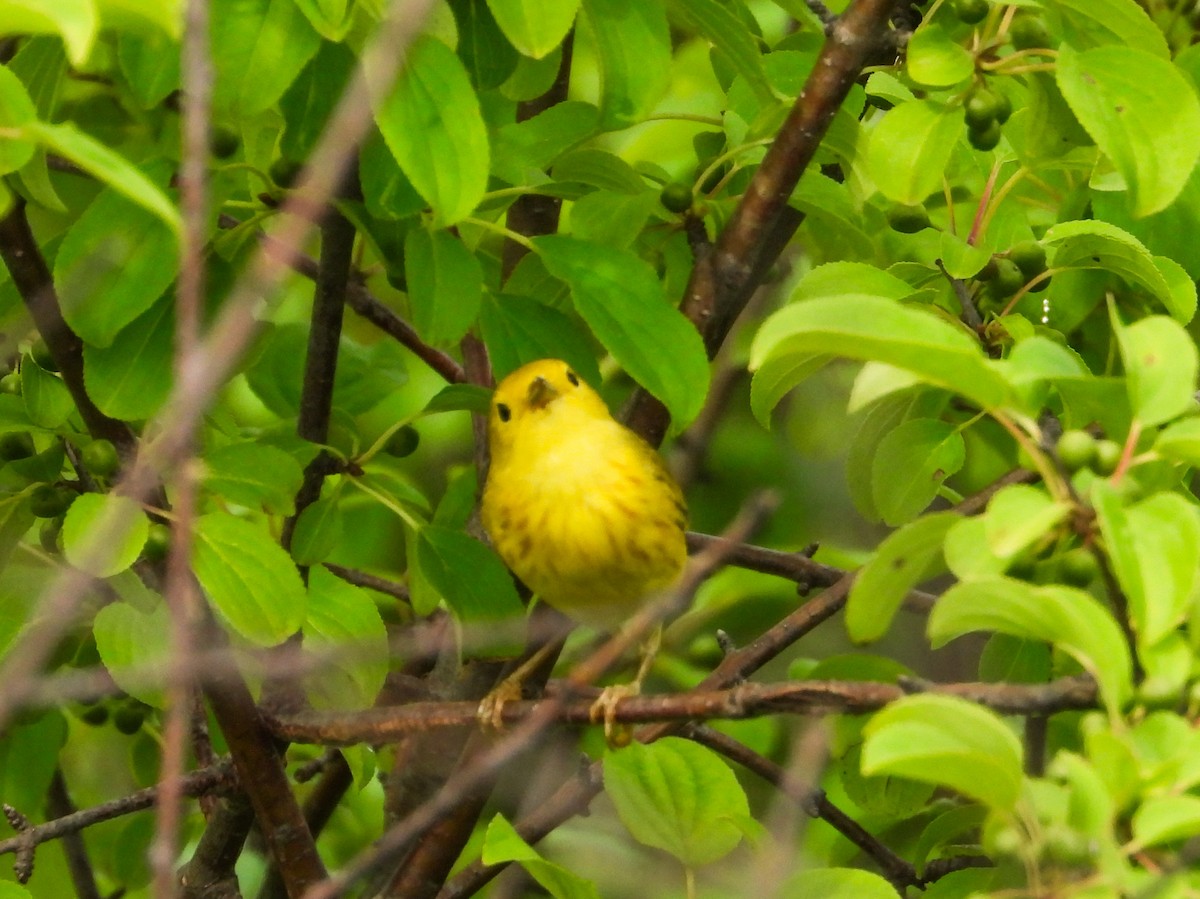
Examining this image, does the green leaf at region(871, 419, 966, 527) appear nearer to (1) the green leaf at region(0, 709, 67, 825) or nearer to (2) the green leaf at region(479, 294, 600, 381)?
(2) the green leaf at region(479, 294, 600, 381)

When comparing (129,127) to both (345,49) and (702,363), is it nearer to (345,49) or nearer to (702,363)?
(345,49)

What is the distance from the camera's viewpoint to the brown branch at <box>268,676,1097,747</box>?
61.6 inches

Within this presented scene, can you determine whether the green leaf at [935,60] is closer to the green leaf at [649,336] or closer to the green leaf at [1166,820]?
the green leaf at [649,336]

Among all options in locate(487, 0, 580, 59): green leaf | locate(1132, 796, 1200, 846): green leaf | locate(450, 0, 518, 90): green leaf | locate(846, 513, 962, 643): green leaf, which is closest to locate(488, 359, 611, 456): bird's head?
locate(450, 0, 518, 90): green leaf

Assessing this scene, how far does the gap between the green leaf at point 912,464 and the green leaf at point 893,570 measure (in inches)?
23.5

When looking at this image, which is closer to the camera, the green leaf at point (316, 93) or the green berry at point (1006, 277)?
the green leaf at point (316, 93)

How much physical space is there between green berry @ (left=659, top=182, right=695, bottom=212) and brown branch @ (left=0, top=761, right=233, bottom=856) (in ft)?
3.83

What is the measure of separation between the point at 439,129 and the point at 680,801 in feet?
3.09

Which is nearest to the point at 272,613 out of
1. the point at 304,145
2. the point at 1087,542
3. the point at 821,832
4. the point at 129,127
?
the point at 304,145

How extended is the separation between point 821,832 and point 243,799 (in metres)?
1.10

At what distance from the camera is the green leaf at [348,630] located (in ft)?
8.21

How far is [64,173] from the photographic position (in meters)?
2.72

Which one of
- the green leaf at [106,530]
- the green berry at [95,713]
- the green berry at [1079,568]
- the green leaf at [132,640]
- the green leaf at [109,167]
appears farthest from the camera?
the green berry at [95,713]

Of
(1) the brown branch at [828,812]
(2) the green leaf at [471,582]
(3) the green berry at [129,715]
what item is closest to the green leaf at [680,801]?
(1) the brown branch at [828,812]
